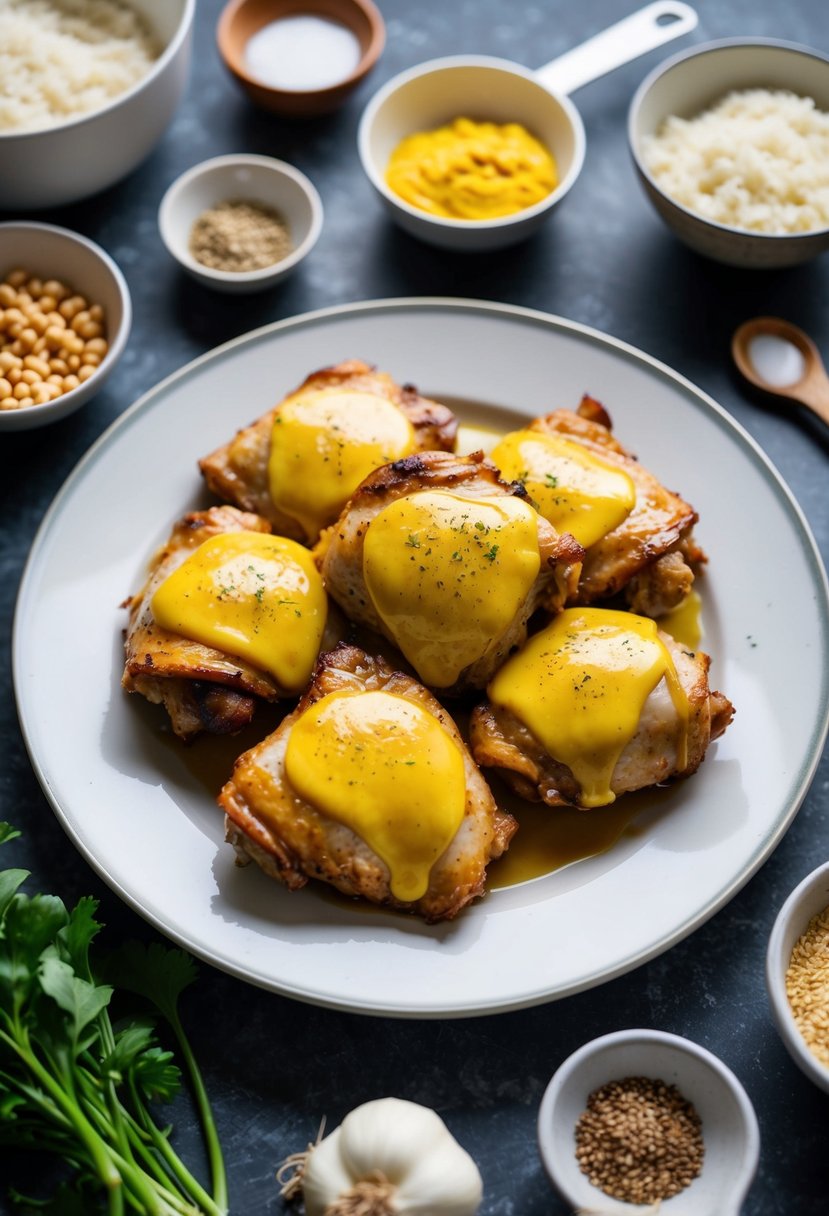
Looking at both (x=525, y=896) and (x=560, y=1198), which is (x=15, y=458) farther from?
(x=560, y=1198)

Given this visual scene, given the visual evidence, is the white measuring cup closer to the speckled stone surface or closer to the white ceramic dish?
the speckled stone surface

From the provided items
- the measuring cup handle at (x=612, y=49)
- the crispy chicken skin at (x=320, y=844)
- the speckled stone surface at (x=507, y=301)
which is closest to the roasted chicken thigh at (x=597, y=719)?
the crispy chicken skin at (x=320, y=844)

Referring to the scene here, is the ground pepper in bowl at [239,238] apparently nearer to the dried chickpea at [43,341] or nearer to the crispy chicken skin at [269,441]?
the dried chickpea at [43,341]

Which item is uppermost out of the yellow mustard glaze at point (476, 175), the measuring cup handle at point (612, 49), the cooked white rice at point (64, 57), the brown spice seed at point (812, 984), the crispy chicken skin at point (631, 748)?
the measuring cup handle at point (612, 49)

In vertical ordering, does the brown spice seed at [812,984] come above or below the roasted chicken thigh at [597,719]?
below

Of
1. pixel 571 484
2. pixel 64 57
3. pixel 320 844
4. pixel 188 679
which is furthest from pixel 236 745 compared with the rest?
pixel 64 57
